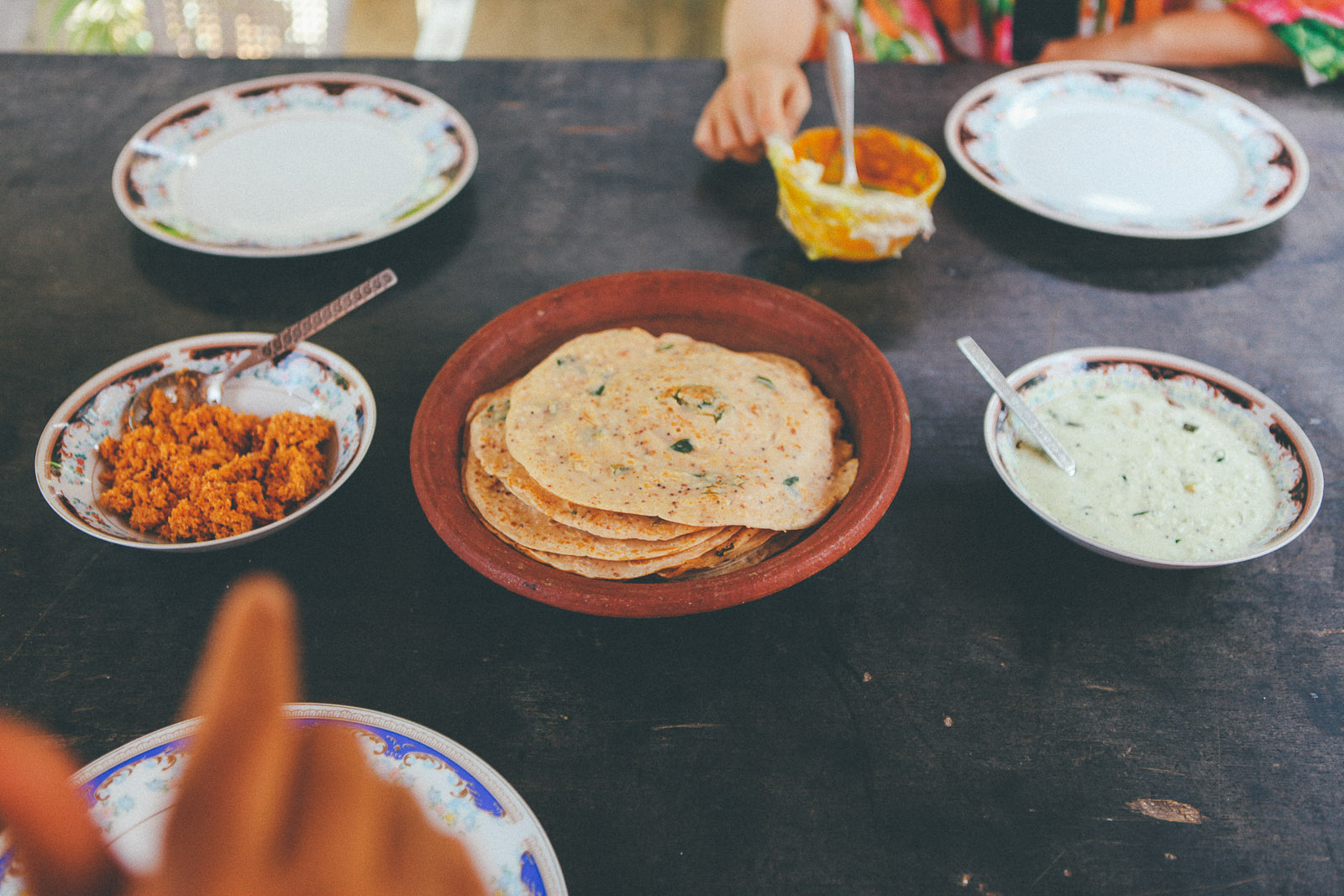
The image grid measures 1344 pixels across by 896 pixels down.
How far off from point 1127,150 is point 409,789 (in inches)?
75.8

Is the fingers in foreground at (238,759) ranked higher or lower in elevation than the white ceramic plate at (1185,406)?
higher

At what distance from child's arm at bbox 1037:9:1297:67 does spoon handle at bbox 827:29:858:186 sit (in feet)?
3.39

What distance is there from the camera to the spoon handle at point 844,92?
1588 millimetres

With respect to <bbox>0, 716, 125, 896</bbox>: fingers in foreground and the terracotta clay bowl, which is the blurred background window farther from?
<bbox>0, 716, 125, 896</bbox>: fingers in foreground

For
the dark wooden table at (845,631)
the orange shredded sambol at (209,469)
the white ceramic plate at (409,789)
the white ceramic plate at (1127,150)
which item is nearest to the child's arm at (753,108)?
the dark wooden table at (845,631)

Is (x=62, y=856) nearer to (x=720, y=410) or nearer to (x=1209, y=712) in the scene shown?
(x=720, y=410)

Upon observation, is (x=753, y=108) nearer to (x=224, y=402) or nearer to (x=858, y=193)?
(x=858, y=193)

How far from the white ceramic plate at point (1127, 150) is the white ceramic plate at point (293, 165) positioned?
1190 mm

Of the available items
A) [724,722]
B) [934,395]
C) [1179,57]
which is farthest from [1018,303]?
[1179,57]

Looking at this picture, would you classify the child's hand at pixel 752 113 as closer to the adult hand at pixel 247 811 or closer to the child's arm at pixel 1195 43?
the child's arm at pixel 1195 43

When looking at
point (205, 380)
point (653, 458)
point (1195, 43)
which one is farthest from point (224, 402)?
point (1195, 43)

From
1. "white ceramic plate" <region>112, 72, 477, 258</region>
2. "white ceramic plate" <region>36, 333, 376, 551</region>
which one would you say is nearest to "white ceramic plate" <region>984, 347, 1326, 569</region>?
"white ceramic plate" <region>36, 333, 376, 551</region>

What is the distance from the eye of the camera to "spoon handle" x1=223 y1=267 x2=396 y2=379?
124cm

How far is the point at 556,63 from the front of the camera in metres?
2.13
